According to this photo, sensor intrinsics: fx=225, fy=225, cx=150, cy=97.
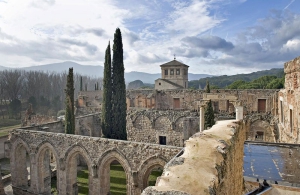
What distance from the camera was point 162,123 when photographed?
826 inches

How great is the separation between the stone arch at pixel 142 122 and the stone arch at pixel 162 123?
790 millimetres

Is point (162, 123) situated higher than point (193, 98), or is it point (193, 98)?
point (193, 98)

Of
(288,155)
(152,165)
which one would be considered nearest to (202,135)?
(288,155)

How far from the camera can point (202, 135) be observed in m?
4.42

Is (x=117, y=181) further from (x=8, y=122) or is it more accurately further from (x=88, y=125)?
(x=8, y=122)

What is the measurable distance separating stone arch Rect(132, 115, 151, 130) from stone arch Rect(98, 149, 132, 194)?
979 centimetres

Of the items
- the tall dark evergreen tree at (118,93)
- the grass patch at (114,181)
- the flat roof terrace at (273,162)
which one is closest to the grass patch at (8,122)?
the grass patch at (114,181)

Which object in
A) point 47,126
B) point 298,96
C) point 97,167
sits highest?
point 298,96

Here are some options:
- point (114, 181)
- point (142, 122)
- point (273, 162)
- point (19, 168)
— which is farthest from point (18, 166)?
point (273, 162)

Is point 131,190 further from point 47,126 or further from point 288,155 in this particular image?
point 47,126

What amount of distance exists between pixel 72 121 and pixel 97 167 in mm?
6539

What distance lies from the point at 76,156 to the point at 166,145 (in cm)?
561

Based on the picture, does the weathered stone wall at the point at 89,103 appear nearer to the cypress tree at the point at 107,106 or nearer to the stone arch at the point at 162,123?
the stone arch at the point at 162,123

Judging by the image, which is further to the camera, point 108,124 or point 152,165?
point 108,124
